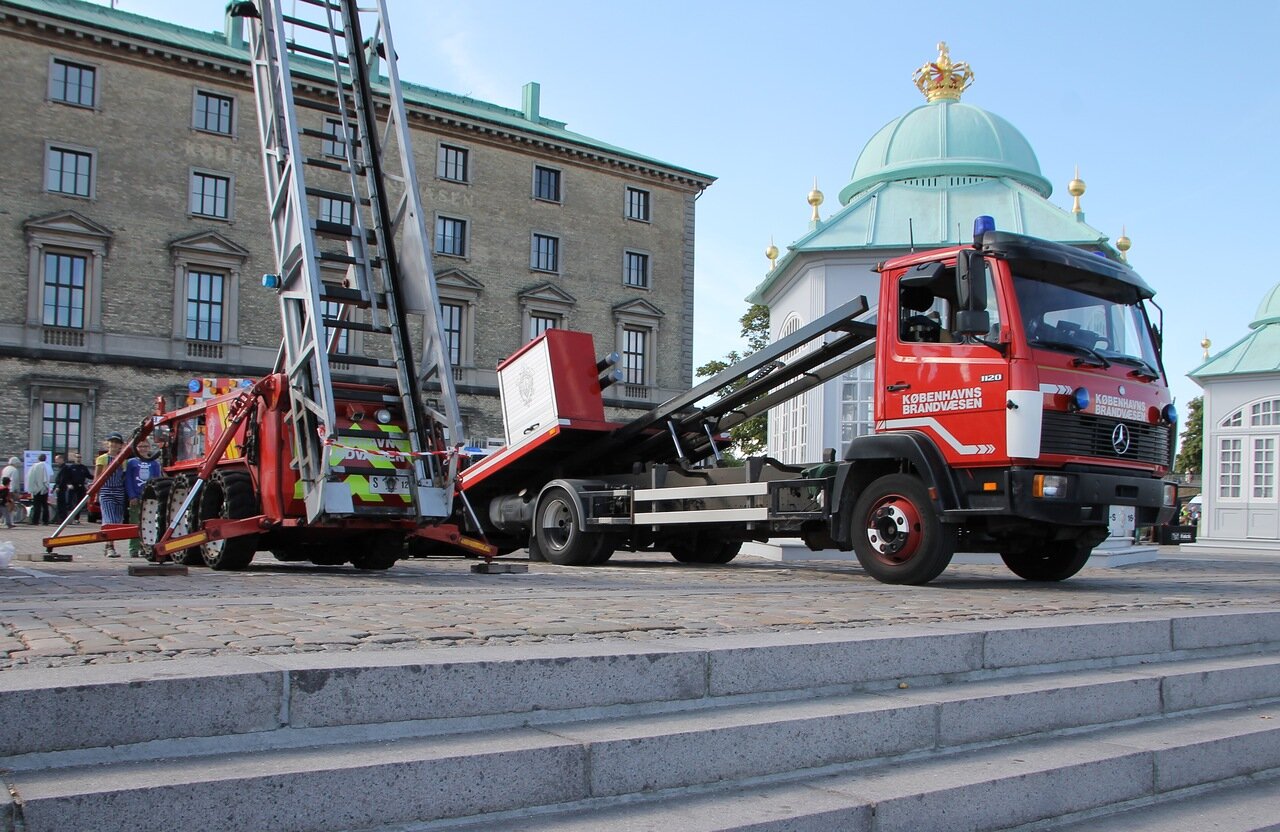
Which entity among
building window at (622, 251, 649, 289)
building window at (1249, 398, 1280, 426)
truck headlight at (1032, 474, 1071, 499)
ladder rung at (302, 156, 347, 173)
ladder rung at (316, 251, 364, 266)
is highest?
building window at (622, 251, 649, 289)

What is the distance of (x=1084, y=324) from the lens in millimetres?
9984

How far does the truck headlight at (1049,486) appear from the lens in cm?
922

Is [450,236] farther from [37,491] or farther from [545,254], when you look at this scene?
[37,491]

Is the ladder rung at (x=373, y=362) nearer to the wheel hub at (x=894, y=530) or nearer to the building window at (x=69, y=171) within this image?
the wheel hub at (x=894, y=530)

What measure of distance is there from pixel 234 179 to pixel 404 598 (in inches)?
1470

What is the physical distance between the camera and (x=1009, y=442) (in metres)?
9.23

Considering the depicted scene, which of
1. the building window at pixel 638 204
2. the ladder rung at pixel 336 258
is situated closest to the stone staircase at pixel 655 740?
the ladder rung at pixel 336 258

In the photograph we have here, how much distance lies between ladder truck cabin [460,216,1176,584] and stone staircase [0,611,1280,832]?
352 cm

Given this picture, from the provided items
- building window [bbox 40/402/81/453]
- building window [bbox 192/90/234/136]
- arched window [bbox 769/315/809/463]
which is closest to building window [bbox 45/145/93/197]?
building window [bbox 192/90/234/136]

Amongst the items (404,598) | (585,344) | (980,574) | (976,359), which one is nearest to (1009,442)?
(976,359)

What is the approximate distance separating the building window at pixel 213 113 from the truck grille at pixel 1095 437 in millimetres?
37753

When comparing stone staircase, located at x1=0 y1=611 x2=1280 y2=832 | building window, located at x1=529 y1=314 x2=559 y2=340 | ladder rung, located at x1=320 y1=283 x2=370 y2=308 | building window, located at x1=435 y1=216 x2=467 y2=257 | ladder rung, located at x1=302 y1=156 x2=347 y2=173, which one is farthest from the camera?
building window, located at x1=529 y1=314 x2=559 y2=340

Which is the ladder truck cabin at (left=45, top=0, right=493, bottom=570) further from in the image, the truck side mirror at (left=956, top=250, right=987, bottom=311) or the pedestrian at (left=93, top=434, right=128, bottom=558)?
the truck side mirror at (left=956, top=250, right=987, bottom=311)

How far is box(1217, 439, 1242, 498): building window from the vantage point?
1346 inches
